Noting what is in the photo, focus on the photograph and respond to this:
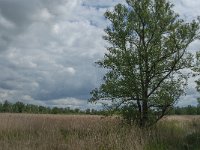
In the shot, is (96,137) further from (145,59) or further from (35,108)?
(35,108)

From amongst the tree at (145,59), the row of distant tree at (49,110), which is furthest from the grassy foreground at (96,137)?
the row of distant tree at (49,110)

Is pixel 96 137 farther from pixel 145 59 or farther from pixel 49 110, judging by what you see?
pixel 49 110

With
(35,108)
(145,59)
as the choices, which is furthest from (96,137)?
(35,108)

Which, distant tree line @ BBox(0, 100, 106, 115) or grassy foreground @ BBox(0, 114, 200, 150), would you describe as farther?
distant tree line @ BBox(0, 100, 106, 115)

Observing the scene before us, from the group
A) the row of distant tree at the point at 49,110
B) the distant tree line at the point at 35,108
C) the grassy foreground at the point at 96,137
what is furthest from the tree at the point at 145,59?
the distant tree line at the point at 35,108

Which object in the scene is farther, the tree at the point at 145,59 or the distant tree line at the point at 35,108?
the distant tree line at the point at 35,108

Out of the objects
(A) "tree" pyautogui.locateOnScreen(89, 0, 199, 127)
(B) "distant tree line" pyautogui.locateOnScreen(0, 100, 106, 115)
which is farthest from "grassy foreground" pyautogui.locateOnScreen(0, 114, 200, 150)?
(B) "distant tree line" pyautogui.locateOnScreen(0, 100, 106, 115)

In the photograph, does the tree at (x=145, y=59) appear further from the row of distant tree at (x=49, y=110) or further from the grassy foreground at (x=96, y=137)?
the row of distant tree at (x=49, y=110)

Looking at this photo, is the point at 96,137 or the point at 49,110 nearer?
the point at 96,137

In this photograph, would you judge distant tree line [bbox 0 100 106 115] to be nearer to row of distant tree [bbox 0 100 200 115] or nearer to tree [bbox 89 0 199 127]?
row of distant tree [bbox 0 100 200 115]

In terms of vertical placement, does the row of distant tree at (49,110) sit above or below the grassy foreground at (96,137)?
above

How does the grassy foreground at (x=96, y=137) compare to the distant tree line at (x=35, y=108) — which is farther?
the distant tree line at (x=35, y=108)

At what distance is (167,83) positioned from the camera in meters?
20.4

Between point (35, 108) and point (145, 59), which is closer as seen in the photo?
point (145, 59)
